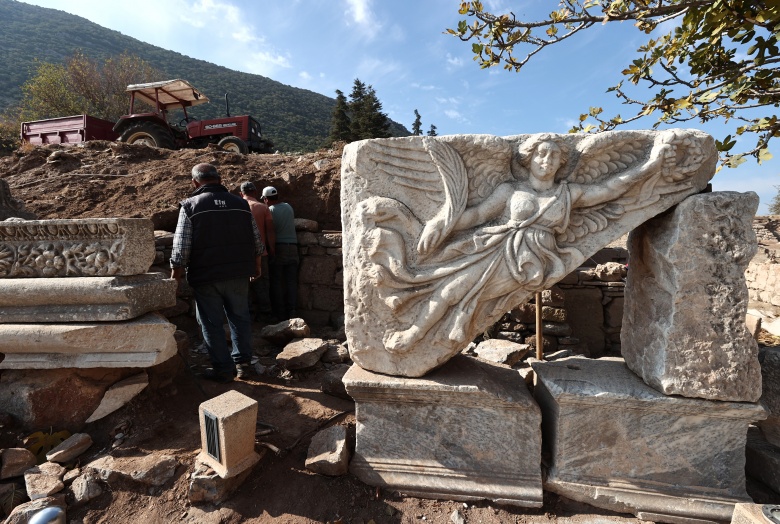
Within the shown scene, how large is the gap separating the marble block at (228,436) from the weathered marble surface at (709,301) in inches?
75.9

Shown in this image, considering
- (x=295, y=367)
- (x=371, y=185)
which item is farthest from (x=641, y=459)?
(x=295, y=367)

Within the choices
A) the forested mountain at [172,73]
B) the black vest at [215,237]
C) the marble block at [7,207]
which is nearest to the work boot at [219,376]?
the black vest at [215,237]

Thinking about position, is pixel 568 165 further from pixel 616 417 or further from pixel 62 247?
pixel 62 247

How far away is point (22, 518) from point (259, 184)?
4.06 metres

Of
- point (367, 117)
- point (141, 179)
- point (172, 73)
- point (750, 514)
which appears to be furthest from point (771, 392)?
point (172, 73)

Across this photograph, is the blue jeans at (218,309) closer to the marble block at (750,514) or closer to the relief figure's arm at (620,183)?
the relief figure's arm at (620,183)

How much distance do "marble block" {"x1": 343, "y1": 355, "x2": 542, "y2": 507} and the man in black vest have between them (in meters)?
1.36

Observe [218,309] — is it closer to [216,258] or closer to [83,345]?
[216,258]

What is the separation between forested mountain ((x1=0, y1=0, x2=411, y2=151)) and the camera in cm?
3228

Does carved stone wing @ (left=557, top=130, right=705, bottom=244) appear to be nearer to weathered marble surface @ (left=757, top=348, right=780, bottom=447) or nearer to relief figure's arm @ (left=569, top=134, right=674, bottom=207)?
relief figure's arm @ (left=569, top=134, right=674, bottom=207)

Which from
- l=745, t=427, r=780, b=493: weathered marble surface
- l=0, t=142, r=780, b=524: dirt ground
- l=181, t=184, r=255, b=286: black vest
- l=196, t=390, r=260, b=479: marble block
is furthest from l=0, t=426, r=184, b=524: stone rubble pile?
l=745, t=427, r=780, b=493: weathered marble surface

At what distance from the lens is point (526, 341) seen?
4.31 metres

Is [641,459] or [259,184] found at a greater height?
[259,184]

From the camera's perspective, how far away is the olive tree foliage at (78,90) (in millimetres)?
19328
